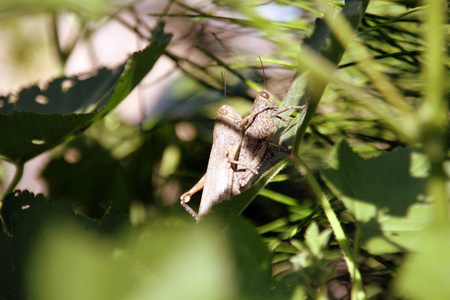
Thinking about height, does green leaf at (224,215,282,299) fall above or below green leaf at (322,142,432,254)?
above

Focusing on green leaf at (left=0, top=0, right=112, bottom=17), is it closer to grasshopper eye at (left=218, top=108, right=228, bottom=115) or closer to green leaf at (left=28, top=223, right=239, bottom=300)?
green leaf at (left=28, top=223, right=239, bottom=300)

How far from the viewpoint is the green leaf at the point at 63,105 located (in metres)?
0.50

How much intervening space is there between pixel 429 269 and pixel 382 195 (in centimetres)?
18

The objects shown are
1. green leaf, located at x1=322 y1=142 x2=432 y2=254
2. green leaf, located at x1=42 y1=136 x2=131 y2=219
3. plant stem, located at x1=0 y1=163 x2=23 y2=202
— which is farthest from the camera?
green leaf, located at x1=42 y1=136 x2=131 y2=219

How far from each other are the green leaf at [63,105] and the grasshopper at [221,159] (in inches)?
6.9

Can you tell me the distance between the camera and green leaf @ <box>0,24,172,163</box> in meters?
0.50

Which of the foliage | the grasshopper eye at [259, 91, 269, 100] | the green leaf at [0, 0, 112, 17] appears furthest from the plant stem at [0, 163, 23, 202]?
the green leaf at [0, 0, 112, 17]

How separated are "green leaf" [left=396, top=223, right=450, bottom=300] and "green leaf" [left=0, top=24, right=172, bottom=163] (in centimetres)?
42

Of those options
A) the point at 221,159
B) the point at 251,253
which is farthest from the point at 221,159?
the point at 251,253

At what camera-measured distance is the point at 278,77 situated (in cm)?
77

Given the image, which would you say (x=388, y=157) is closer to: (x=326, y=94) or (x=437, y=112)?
(x=437, y=112)

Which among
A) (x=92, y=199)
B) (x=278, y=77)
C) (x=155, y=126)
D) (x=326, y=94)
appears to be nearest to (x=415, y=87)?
(x=326, y=94)

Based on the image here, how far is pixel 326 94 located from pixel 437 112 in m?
0.51

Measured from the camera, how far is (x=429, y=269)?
0.29ft
